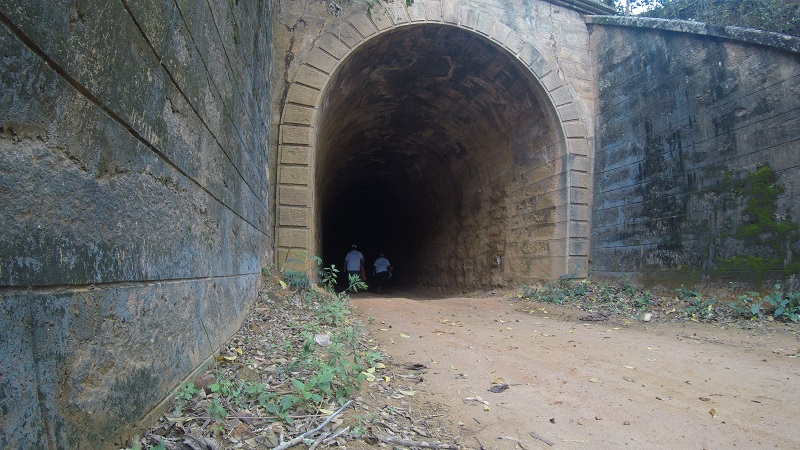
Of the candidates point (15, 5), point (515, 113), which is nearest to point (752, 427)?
point (15, 5)

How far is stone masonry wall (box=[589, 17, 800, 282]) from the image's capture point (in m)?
5.72

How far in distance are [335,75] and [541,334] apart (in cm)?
503

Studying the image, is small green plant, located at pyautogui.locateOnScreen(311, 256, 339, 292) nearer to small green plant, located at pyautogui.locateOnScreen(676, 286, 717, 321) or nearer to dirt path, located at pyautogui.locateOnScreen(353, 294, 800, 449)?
dirt path, located at pyautogui.locateOnScreen(353, 294, 800, 449)

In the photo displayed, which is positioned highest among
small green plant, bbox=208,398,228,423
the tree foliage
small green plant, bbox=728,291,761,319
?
the tree foliage

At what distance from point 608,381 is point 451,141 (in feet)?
27.7

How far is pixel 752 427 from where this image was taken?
2758 mm

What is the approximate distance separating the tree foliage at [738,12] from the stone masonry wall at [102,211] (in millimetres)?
8581

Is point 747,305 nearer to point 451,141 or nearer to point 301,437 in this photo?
point 301,437

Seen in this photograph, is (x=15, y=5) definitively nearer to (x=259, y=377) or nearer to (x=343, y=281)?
(x=259, y=377)

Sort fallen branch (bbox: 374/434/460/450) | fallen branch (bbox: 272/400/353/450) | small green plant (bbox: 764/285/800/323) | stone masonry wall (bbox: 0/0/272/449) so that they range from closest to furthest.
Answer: stone masonry wall (bbox: 0/0/272/449), fallen branch (bbox: 272/400/353/450), fallen branch (bbox: 374/434/460/450), small green plant (bbox: 764/285/800/323)

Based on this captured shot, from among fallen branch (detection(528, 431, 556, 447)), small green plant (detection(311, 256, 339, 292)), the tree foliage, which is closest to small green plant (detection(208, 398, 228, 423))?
fallen branch (detection(528, 431, 556, 447))

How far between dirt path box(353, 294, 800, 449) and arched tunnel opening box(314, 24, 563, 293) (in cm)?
370

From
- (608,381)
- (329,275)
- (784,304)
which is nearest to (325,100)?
(329,275)

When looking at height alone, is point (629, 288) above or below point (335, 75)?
below
